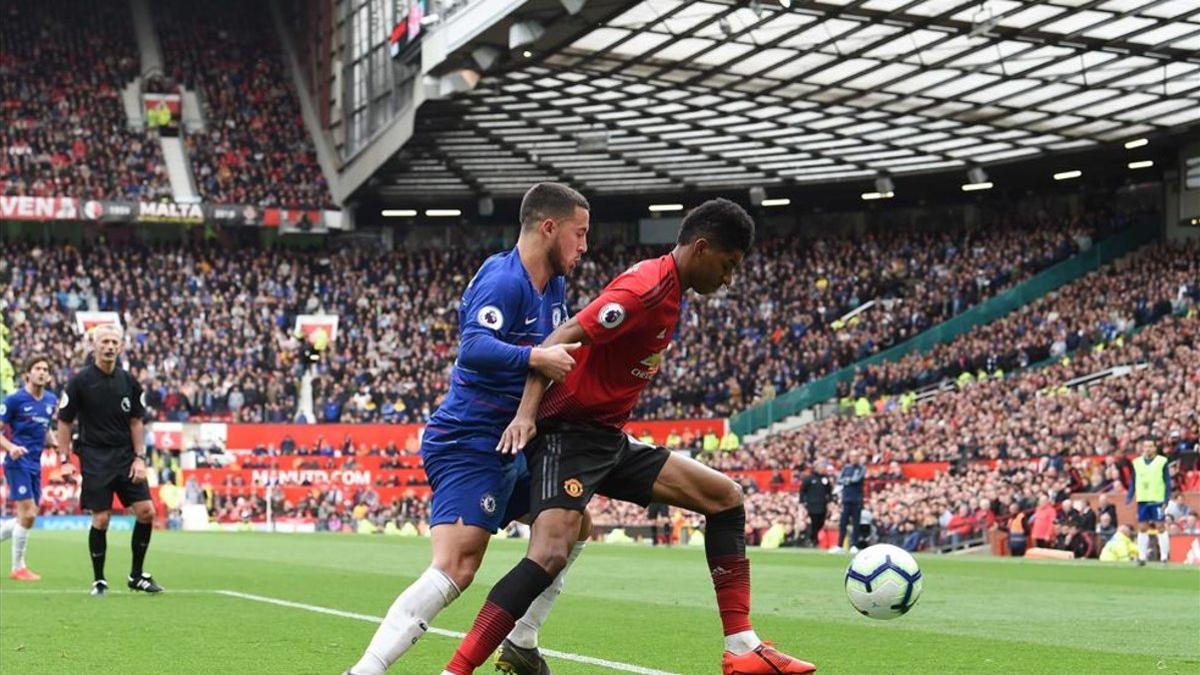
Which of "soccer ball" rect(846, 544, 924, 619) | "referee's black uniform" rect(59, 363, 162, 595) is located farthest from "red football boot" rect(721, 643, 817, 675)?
"referee's black uniform" rect(59, 363, 162, 595)

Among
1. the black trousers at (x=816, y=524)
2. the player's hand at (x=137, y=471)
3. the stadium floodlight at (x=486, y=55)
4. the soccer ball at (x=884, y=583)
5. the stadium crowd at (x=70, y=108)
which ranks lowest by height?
the black trousers at (x=816, y=524)

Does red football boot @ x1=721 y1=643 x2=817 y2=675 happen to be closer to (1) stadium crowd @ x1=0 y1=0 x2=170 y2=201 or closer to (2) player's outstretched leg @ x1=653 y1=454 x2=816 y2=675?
(2) player's outstretched leg @ x1=653 y1=454 x2=816 y2=675

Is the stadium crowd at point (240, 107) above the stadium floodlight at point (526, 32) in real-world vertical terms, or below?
above

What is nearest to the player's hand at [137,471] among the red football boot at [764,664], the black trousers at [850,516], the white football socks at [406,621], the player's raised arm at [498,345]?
the player's raised arm at [498,345]

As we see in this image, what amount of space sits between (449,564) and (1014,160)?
148 feet

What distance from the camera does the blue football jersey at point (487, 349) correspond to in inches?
256

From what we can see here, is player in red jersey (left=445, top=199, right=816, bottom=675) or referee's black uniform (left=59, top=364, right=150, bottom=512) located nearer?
player in red jersey (left=445, top=199, right=816, bottom=675)

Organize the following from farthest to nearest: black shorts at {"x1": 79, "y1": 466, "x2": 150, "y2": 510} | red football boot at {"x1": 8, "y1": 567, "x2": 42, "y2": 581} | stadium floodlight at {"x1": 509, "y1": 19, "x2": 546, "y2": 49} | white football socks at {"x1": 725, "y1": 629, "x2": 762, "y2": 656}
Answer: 1. stadium floodlight at {"x1": 509, "y1": 19, "x2": 546, "y2": 49}
2. red football boot at {"x1": 8, "y1": 567, "x2": 42, "y2": 581}
3. black shorts at {"x1": 79, "y1": 466, "x2": 150, "y2": 510}
4. white football socks at {"x1": 725, "y1": 629, "x2": 762, "y2": 656}

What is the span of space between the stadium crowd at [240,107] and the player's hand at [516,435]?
54806 mm

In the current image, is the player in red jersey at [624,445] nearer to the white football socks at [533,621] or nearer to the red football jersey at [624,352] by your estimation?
the red football jersey at [624,352]

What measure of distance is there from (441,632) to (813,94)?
33.9 m

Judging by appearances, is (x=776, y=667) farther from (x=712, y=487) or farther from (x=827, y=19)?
(x=827, y=19)

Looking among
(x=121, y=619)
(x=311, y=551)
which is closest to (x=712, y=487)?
(x=121, y=619)

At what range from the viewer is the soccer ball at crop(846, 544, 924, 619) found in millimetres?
8273
